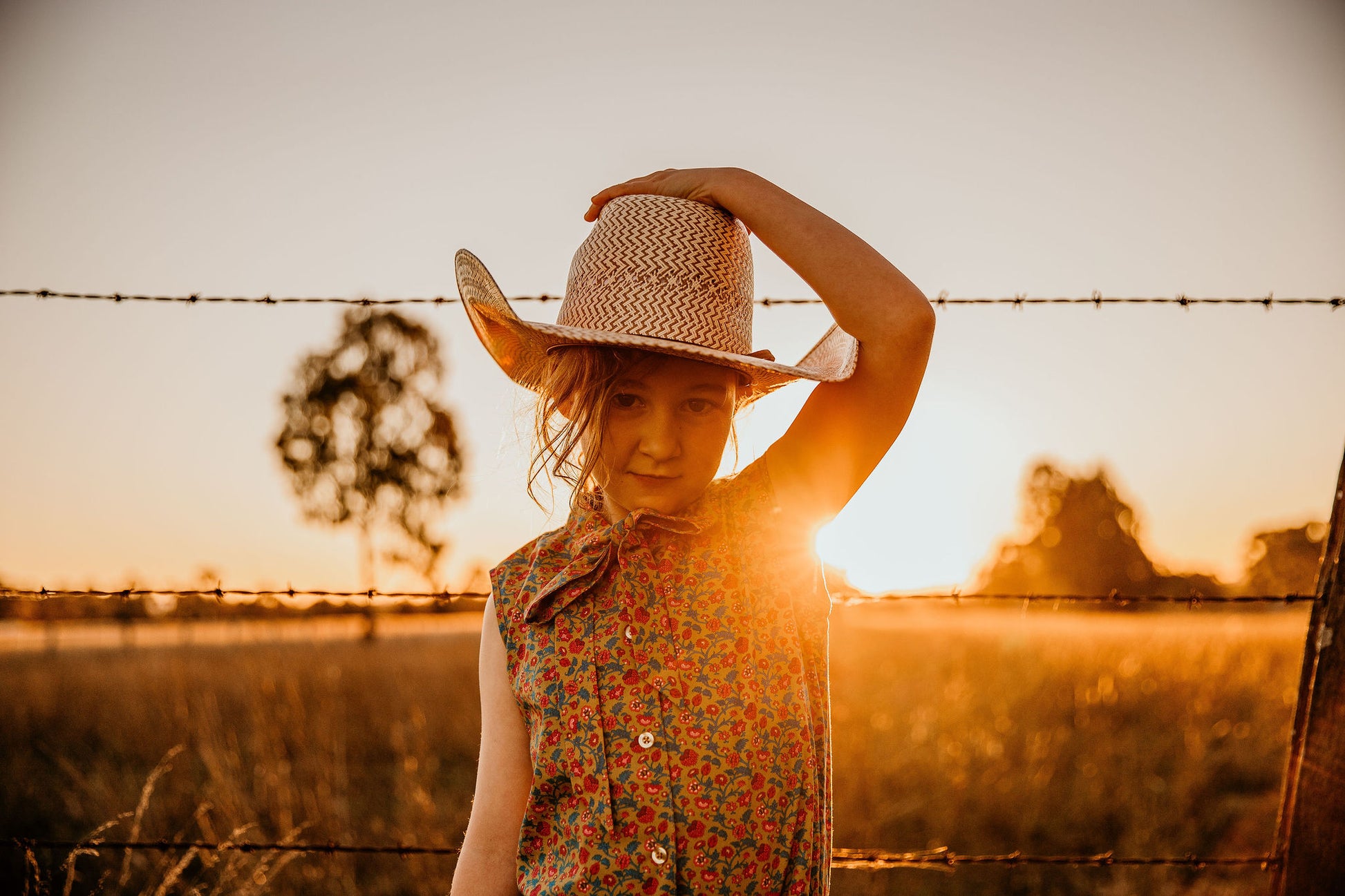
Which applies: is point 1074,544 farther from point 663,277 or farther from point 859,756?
point 663,277

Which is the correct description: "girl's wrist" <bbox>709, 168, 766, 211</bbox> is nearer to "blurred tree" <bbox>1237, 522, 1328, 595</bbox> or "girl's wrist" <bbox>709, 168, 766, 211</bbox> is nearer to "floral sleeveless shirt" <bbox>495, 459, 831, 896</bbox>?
"floral sleeveless shirt" <bbox>495, 459, 831, 896</bbox>

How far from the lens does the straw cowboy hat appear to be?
53.2 inches

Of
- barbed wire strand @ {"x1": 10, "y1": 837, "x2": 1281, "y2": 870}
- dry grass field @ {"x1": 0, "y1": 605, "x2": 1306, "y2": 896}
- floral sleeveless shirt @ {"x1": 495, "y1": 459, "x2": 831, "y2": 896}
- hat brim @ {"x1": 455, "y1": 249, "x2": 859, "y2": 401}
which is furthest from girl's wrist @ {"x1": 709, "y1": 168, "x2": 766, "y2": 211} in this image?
dry grass field @ {"x1": 0, "y1": 605, "x2": 1306, "y2": 896}

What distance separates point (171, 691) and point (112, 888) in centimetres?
402

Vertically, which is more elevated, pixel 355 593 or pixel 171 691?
pixel 355 593

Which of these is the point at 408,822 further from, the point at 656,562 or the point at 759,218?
the point at 759,218

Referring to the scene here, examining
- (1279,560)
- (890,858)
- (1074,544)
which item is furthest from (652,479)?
(1074,544)

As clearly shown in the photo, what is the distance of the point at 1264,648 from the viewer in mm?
7648

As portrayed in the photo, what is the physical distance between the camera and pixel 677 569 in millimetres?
1434

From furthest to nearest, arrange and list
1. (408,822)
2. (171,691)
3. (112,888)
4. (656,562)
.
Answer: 1. (171,691)
2. (408,822)
3. (112,888)
4. (656,562)

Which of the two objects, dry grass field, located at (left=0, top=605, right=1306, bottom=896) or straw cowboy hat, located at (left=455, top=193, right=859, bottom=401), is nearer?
straw cowboy hat, located at (left=455, top=193, right=859, bottom=401)

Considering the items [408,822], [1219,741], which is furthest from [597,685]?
[1219,741]

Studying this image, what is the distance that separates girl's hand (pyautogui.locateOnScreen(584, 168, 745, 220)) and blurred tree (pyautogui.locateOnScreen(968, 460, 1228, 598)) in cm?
4121

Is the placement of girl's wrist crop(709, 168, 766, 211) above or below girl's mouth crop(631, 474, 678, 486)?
above
